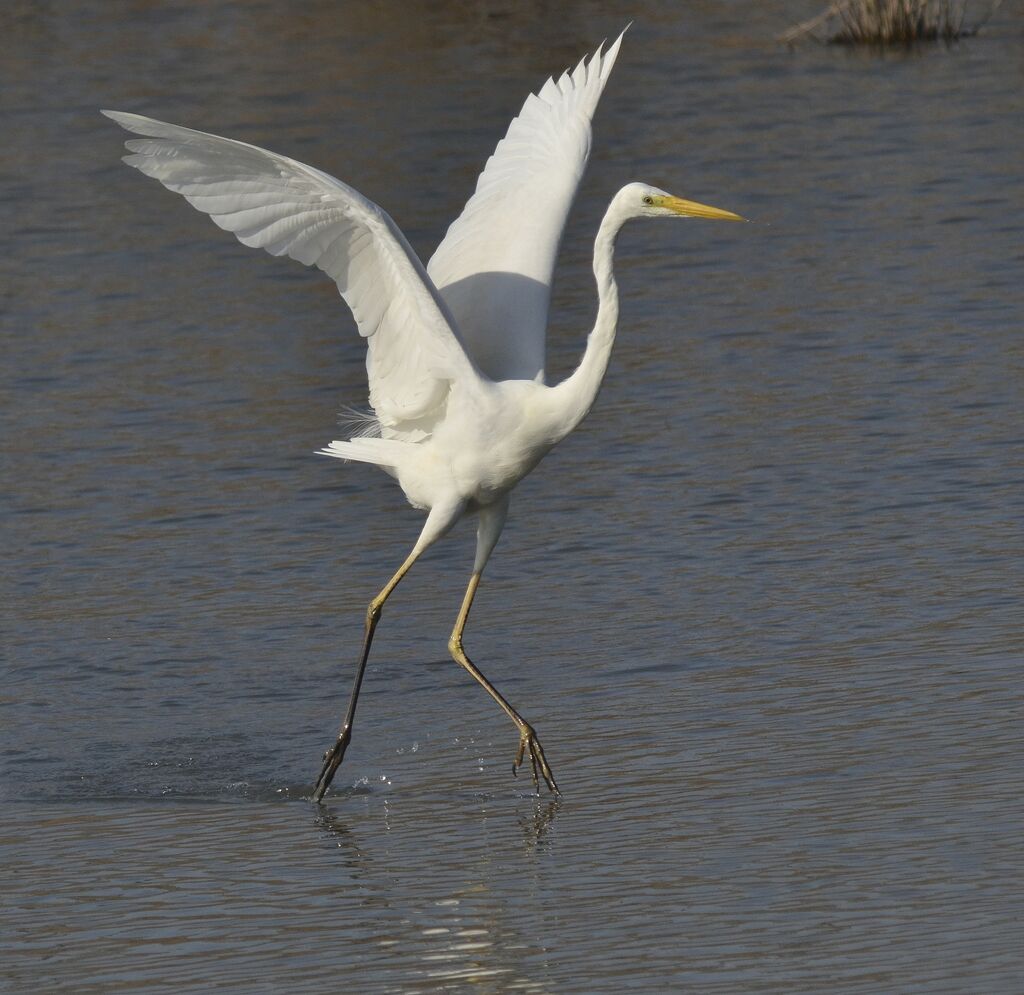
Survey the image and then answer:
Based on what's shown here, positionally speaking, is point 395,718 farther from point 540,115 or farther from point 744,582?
point 540,115

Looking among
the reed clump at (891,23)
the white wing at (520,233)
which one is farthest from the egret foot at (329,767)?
the reed clump at (891,23)

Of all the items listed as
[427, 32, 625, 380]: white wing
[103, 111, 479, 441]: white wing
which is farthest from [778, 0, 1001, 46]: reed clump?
[103, 111, 479, 441]: white wing

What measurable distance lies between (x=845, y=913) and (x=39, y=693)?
149 inches

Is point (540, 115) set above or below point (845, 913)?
above

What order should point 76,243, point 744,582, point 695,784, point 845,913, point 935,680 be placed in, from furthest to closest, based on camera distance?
1. point 76,243
2. point 744,582
3. point 935,680
4. point 695,784
5. point 845,913

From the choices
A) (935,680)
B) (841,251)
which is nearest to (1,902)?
(935,680)

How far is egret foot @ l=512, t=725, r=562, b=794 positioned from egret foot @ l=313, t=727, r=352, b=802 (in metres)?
0.56

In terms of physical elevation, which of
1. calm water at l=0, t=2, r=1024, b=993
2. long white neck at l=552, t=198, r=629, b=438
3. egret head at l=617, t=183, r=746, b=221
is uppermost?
egret head at l=617, t=183, r=746, b=221

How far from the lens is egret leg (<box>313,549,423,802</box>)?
23.5 ft

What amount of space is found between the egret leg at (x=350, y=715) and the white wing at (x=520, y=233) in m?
0.82

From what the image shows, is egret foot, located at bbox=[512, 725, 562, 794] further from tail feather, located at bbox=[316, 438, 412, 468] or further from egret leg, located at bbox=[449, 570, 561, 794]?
tail feather, located at bbox=[316, 438, 412, 468]

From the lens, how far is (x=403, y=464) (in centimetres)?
777

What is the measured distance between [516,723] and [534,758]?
19cm

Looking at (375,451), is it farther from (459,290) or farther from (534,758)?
(534,758)
